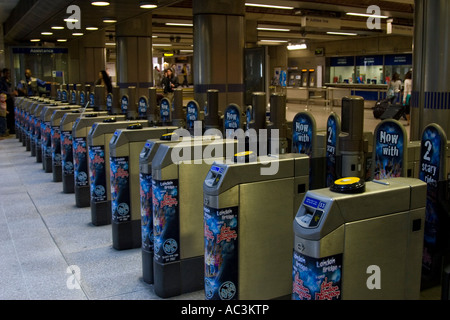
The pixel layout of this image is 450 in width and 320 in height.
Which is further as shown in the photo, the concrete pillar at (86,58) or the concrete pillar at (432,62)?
the concrete pillar at (86,58)

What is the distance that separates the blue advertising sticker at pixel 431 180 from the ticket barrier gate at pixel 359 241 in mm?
603

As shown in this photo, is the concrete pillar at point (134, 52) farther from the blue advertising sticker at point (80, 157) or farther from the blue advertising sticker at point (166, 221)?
the blue advertising sticker at point (166, 221)

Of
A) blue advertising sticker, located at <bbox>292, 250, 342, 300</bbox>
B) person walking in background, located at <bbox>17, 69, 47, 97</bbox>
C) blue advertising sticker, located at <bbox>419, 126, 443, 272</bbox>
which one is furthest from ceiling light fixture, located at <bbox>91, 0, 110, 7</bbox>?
person walking in background, located at <bbox>17, 69, 47, 97</bbox>

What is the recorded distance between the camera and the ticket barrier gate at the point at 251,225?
2.79 meters

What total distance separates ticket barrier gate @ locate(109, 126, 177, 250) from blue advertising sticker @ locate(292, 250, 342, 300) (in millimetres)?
2396

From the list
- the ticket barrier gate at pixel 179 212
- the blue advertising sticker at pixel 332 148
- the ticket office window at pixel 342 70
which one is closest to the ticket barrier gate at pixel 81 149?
the ticket barrier gate at pixel 179 212

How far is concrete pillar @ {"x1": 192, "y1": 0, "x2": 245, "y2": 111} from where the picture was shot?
909 centimetres

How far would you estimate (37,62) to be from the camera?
17.5 meters

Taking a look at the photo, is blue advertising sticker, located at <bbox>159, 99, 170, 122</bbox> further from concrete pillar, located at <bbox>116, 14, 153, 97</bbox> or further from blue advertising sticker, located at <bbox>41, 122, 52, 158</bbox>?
concrete pillar, located at <bbox>116, 14, 153, 97</bbox>

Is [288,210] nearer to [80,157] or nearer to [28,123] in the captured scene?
[80,157]

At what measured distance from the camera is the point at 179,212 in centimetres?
344

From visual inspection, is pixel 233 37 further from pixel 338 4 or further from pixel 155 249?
pixel 155 249

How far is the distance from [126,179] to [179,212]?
105cm

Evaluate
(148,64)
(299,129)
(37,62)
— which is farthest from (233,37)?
(37,62)
